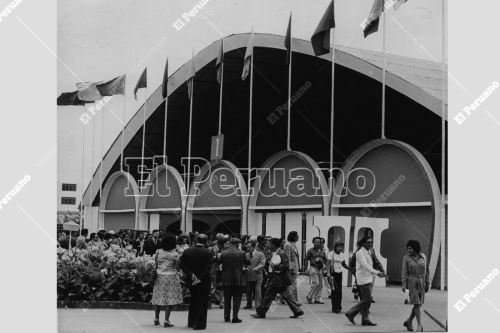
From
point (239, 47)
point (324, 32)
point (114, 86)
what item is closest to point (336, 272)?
point (324, 32)

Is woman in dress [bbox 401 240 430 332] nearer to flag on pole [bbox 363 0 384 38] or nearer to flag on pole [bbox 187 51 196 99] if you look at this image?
flag on pole [bbox 363 0 384 38]

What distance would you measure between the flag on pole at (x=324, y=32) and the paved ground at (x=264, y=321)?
9155 mm

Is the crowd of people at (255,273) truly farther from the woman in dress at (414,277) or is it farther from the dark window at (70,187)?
the dark window at (70,187)

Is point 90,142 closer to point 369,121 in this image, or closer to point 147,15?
point 369,121

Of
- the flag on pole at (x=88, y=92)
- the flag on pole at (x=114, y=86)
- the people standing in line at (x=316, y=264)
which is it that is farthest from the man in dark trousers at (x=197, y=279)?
the flag on pole at (x=114, y=86)

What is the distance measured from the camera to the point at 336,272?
1686cm

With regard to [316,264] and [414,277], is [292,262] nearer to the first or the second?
[316,264]


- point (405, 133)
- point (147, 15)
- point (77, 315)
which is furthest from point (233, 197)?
point (77, 315)

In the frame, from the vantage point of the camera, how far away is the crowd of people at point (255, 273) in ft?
45.2

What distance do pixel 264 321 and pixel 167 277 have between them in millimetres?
2424

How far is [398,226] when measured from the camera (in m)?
22.3

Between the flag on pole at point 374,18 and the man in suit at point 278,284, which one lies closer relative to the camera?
the man in suit at point 278,284

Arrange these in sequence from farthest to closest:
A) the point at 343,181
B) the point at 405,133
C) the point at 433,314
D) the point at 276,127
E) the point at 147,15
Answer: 1. the point at 276,127
2. the point at 405,133
3. the point at 343,181
4. the point at 147,15
5. the point at 433,314

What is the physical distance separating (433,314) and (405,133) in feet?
51.3
